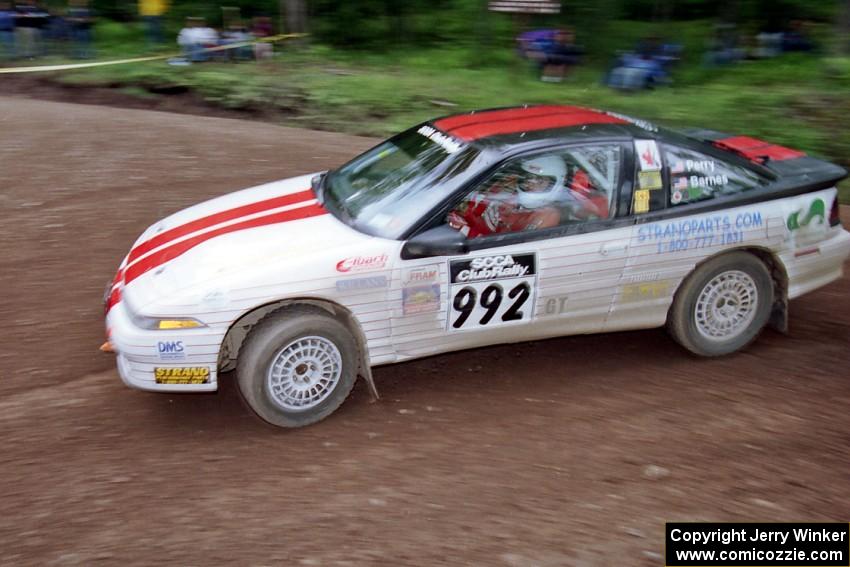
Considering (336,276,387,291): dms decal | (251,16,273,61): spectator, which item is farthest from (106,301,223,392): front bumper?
(251,16,273,61): spectator

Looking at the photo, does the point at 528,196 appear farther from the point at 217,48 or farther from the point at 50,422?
the point at 217,48

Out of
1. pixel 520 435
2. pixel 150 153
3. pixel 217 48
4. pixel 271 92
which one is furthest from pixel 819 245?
pixel 217 48

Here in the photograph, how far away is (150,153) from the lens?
10430 mm

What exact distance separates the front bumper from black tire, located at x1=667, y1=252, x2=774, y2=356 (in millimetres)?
2838

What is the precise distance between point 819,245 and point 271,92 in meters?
10.8

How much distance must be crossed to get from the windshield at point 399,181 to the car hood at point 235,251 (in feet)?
0.47

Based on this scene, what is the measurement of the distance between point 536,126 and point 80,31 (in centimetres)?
1601

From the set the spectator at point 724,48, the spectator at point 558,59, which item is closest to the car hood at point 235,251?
the spectator at point 558,59

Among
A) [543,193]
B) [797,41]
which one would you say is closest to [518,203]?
[543,193]

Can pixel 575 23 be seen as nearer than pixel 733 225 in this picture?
No

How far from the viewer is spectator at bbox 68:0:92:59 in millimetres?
18219

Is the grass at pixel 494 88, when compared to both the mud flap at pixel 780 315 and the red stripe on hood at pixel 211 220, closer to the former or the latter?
the mud flap at pixel 780 315

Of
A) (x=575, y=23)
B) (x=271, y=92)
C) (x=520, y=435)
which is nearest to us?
(x=520, y=435)
